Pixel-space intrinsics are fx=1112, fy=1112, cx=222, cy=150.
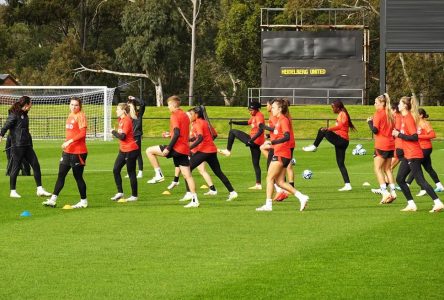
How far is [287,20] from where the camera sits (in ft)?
254

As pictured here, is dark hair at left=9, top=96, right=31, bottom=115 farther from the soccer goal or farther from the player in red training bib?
the soccer goal

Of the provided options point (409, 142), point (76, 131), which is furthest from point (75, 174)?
point (409, 142)

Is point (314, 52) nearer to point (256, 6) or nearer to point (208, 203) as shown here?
point (256, 6)

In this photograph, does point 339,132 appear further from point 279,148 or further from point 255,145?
point 279,148

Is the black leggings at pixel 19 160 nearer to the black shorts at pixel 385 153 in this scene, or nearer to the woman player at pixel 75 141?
the woman player at pixel 75 141

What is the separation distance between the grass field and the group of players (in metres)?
0.40

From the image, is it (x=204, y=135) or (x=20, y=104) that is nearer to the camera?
(x=204, y=135)

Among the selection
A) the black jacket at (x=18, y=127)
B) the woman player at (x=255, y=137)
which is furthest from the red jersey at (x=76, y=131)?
the woman player at (x=255, y=137)

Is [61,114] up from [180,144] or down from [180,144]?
down

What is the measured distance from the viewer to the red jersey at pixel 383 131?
19594 mm

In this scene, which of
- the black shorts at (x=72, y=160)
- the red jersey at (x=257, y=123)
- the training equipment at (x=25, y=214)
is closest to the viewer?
the training equipment at (x=25, y=214)

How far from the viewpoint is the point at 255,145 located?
2247cm

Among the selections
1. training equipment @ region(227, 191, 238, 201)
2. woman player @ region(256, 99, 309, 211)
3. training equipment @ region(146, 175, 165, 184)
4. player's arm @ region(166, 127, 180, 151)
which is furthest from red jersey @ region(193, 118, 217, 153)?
training equipment @ region(146, 175, 165, 184)

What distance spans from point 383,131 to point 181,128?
3.75 meters
